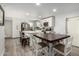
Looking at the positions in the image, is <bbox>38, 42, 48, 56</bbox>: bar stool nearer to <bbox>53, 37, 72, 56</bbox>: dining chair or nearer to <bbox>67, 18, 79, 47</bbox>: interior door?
<bbox>53, 37, 72, 56</bbox>: dining chair

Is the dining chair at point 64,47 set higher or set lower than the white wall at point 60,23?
lower

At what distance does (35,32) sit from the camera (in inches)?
89.4

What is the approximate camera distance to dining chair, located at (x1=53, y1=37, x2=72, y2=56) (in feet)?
7.04

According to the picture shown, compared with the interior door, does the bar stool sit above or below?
below

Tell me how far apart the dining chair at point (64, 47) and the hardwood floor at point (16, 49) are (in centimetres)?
10

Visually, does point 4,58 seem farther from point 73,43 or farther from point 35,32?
point 73,43

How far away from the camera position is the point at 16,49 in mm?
2254

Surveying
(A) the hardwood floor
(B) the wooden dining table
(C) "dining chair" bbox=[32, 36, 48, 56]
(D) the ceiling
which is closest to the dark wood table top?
(B) the wooden dining table

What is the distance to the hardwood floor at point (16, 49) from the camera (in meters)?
2.06

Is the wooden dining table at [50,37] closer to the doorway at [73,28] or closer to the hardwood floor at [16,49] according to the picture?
the doorway at [73,28]

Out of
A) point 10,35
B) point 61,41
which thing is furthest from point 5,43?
point 61,41

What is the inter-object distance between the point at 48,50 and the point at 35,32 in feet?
1.61

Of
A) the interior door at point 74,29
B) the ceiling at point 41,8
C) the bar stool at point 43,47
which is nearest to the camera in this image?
the ceiling at point 41,8

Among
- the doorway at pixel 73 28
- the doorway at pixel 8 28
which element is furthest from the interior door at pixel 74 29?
the doorway at pixel 8 28
